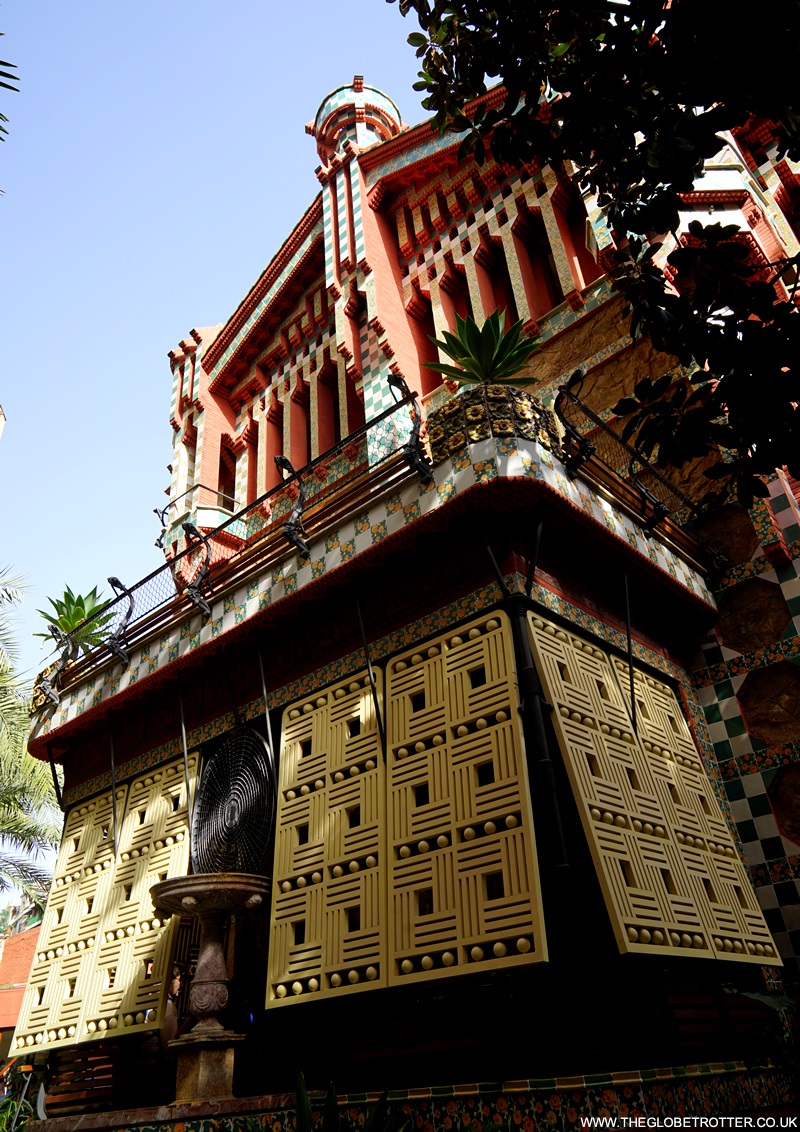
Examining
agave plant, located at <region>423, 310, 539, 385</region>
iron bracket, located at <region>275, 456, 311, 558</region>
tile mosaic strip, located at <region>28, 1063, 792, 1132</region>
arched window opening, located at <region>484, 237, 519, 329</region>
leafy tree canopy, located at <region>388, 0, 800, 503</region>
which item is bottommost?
tile mosaic strip, located at <region>28, 1063, 792, 1132</region>

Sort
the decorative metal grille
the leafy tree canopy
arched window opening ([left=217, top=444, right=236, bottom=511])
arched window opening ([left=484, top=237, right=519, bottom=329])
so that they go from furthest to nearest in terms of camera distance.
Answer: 1. arched window opening ([left=217, top=444, right=236, bottom=511])
2. arched window opening ([left=484, top=237, right=519, bottom=329])
3. the decorative metal grille
4. the leafy tree canopy

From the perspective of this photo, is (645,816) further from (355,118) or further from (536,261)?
(355,118)

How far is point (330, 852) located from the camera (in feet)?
21.5

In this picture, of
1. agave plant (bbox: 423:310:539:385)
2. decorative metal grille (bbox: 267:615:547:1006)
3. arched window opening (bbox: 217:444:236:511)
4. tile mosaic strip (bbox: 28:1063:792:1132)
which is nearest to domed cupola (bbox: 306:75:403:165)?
arched window opening (bbox: 217:444:236:511)

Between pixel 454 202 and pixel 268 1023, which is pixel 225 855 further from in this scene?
pixel 454 202

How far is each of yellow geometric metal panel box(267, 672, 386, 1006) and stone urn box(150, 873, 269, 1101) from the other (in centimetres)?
32

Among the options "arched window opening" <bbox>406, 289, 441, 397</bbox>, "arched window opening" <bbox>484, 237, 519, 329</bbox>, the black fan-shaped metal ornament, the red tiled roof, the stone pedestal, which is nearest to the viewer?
the stone pedestal

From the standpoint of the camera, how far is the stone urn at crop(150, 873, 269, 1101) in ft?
19.7

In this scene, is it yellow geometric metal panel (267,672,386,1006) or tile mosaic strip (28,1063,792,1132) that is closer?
tile mosaic strip (28,1063,792,1132)

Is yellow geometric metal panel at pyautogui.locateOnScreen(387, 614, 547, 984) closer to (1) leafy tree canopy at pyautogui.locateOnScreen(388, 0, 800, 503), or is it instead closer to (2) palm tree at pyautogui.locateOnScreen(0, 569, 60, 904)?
(1) leafy tree canopy at pyautogui.locateOnScreen(388, 0, 800, 503)

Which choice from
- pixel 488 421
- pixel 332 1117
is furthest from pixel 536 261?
pixel 332 1117

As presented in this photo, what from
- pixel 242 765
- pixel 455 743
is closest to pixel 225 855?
pixel 242 765

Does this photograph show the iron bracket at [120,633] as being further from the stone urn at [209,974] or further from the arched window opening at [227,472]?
the arched window opening at [227,472]

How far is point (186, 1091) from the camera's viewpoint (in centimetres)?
595
